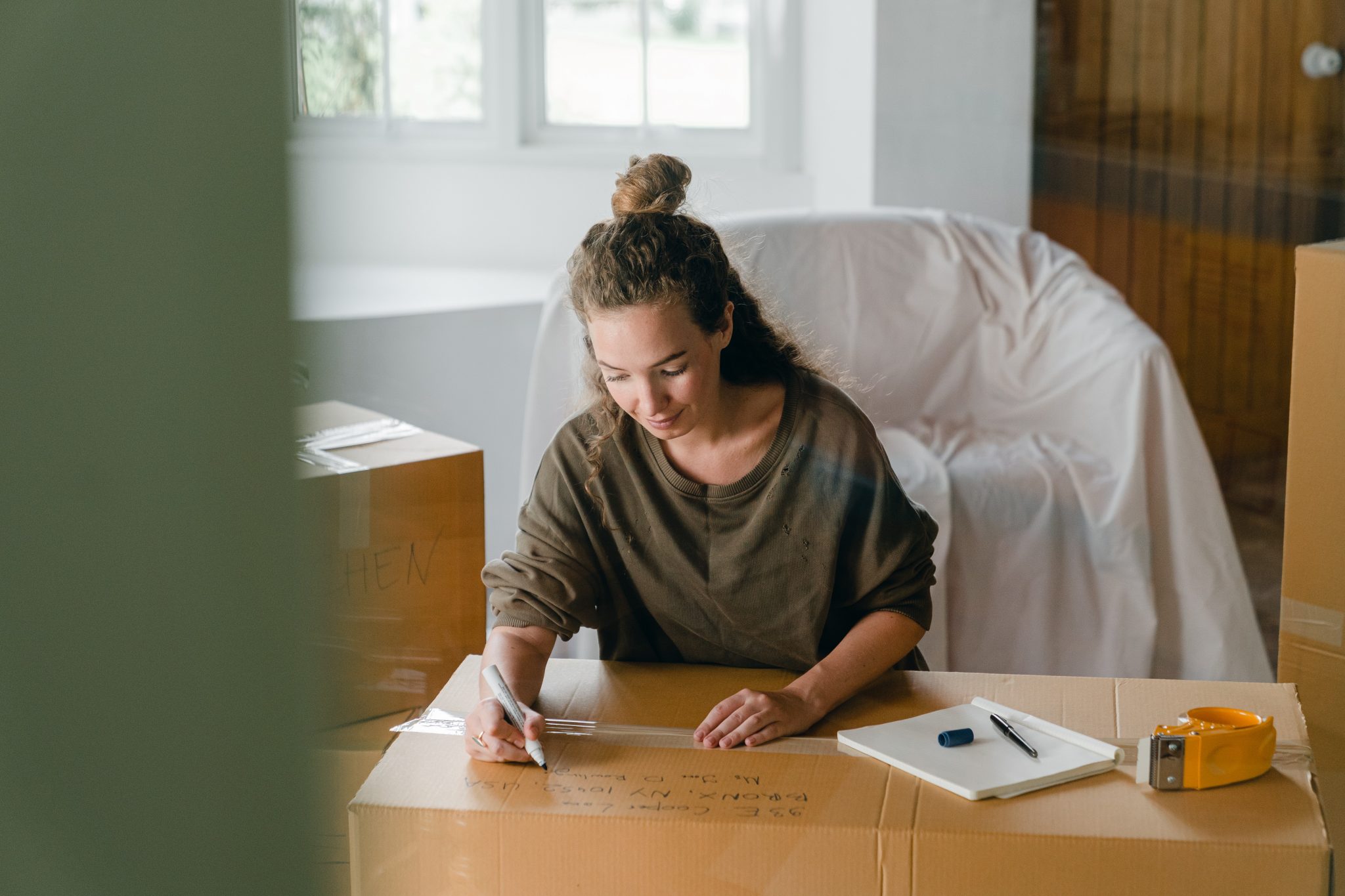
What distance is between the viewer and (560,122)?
5.58ft

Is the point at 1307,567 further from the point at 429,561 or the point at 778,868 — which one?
the point at 429,561

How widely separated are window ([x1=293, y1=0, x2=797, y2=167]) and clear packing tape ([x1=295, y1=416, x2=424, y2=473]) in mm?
136

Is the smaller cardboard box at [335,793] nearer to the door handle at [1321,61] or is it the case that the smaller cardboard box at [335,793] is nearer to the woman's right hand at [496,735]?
the woman's right hand at [496,735]

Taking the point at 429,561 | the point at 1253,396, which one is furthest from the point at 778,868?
the point at 1253,396

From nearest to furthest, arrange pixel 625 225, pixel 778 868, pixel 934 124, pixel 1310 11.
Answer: pixel 778 868
pixel 625 225
pixel 1310 11
pixel 934 124

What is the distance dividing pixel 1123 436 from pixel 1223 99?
786 mm

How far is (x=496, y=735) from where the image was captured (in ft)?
2.51

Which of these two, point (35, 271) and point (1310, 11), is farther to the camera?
point (1310, 11)

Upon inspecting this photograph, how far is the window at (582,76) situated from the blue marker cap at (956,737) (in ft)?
1.55

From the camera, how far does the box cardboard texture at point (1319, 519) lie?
3.08ft

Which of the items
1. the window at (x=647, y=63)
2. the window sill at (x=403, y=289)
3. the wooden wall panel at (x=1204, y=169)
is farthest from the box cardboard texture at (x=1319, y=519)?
the window at (x=647, y=63)

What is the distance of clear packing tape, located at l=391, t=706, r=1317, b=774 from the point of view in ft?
2.47

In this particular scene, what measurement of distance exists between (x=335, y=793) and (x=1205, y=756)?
1.67 ft

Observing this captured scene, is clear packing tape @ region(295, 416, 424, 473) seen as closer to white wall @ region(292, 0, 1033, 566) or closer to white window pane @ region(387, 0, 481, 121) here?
white wall @ region(292, 0, 1033, 566)
